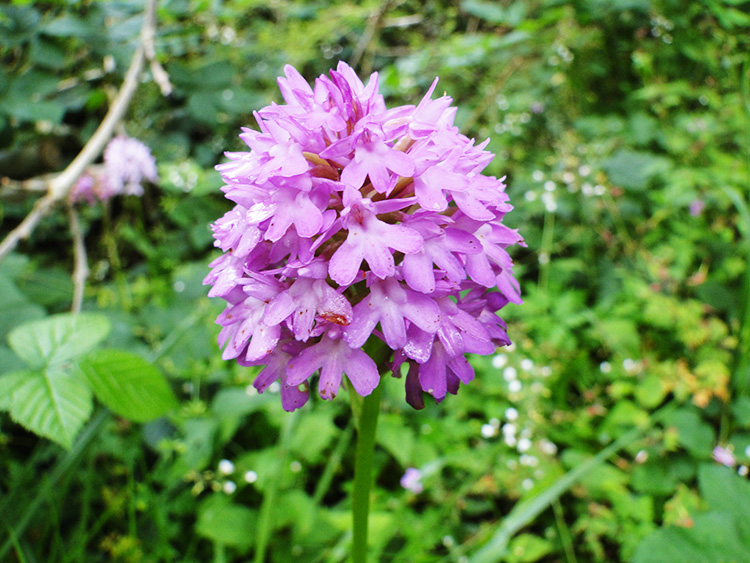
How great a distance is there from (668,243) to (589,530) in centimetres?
148

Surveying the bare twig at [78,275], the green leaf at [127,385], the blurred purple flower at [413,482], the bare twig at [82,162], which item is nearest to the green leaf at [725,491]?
the blurred purple flower at [413,482]

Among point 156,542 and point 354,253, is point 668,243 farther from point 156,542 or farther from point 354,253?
point 156,542

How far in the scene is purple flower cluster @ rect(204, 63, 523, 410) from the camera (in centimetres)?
72

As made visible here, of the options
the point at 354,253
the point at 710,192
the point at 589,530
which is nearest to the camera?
the point at 354,253

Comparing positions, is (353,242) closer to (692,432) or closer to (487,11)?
(692,432)

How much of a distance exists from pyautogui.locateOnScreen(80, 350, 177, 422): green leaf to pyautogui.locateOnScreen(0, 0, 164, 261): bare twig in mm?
862

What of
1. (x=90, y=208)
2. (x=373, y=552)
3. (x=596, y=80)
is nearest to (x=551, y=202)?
(x=596, y=80)

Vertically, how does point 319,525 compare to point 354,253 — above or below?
below

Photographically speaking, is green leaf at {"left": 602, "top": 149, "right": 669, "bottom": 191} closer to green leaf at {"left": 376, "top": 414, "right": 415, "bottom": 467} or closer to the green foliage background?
the green foliage background

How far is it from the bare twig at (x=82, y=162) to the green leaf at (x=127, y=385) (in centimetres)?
86

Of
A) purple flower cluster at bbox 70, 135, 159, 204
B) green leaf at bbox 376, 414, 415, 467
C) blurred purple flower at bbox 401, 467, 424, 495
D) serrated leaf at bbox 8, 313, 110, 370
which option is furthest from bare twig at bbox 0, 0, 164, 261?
blurred purple flower at bbox 401, 467, 424, 495

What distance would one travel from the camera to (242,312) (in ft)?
2.71

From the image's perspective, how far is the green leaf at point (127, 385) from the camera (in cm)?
125

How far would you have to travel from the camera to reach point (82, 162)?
2.21m
